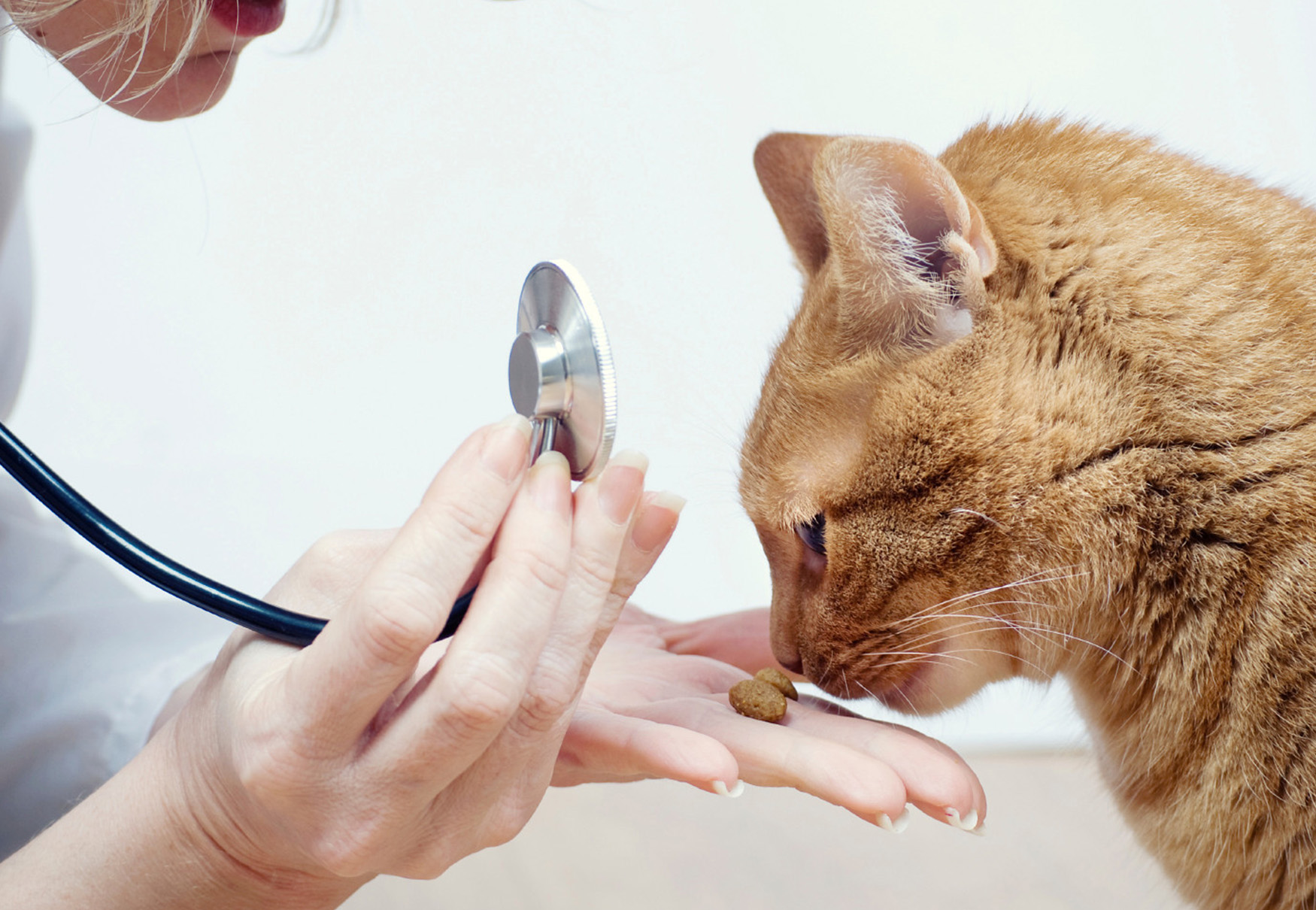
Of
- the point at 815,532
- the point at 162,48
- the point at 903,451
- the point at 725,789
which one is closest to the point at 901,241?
the point at 903,451

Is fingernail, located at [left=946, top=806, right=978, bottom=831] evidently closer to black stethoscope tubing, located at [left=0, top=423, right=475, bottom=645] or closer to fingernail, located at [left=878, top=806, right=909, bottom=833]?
fingernail, located at [left=878, top=806, right=909, bottom=833]

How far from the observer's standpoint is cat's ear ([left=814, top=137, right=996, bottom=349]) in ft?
2.95

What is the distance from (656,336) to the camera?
6.43 feet

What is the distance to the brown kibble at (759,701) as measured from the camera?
92cm

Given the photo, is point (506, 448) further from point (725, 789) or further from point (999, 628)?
point (999, 628)

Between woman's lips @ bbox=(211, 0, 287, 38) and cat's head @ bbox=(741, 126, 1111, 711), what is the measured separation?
0.62 meters

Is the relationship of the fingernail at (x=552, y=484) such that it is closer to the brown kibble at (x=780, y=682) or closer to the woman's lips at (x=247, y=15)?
the brown kibble at (x=780, y=682)

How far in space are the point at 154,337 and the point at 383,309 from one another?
15.5 inches

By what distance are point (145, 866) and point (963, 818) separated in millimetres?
633

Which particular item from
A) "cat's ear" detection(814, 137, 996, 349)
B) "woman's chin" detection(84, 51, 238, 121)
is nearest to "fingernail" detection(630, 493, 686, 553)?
"cat's ear" detection(814, 137, 996, 349)

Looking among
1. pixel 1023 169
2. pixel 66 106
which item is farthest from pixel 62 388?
pixel 1023 169

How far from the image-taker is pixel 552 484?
709mm

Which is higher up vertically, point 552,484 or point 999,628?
point 552,484

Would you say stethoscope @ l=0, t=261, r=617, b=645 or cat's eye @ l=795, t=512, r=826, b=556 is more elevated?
stethoscope @ l=0, t=261, r=617, b=645
